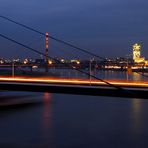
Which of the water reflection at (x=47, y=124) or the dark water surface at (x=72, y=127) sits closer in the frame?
the dark water surface at (x=72, y=127)

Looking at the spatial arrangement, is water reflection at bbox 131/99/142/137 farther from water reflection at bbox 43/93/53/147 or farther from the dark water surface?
water reflection at bbox 43/93/53/147

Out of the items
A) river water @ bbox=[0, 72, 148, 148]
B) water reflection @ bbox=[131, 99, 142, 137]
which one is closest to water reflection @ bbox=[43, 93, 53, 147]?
river water @ bbox=[0, 72, 148, 148]

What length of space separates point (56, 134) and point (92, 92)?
12.3 ft

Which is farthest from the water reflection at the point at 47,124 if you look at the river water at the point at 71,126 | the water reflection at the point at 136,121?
the water reflection at the point at 136,121

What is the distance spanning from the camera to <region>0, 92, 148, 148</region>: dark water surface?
12445 mm

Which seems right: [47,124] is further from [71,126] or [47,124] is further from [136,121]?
[136,121]

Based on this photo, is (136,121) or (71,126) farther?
(136,121)

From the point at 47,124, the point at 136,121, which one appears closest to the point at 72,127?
the point at 47,124

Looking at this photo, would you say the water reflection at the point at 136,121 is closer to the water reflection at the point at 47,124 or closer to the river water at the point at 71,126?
the river water at the point at 71,126

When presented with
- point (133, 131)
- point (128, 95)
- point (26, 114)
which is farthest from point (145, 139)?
point (26, 114)

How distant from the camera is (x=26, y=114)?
1889 cm

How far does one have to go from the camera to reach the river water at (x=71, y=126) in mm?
12409

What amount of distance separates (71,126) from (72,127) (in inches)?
10.2

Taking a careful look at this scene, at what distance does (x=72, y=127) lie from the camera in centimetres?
1503
